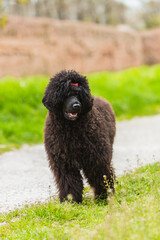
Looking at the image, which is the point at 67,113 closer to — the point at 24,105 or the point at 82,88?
the point at 82,88

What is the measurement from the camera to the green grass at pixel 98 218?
3.41m

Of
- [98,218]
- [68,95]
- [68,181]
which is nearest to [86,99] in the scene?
[68,95]

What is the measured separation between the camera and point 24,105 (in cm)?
1299

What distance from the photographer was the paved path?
632cm

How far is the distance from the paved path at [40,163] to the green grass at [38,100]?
1.15 m

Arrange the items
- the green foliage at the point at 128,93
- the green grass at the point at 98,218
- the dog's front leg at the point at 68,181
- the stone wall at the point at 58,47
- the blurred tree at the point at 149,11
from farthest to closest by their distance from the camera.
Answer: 1. the blurred tree at the point at 149,11
2. the stone wall at the point at 58,47
3. the green foliage at the point at 128,93
4. the dog's front leg at the point at 68,181
5. the green grass at the point at 98,218

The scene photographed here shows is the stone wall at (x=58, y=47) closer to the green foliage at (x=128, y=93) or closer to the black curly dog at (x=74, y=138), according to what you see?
the green foliage at (x=128, y=93)

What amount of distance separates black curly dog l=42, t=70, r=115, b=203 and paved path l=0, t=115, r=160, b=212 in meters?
0.40

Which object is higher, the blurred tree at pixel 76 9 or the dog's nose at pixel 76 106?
the blurred tree at pixel 76 9

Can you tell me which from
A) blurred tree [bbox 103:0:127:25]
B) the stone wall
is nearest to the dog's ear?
the stone wall

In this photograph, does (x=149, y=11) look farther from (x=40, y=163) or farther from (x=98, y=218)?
(x=98, y=218)

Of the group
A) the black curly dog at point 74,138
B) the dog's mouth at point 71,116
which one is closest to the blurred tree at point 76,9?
the black curly dog at point 74,138

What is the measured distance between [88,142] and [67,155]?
0.34 metres

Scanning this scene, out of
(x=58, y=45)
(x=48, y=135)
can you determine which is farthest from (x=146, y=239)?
(x=58, y=45)
